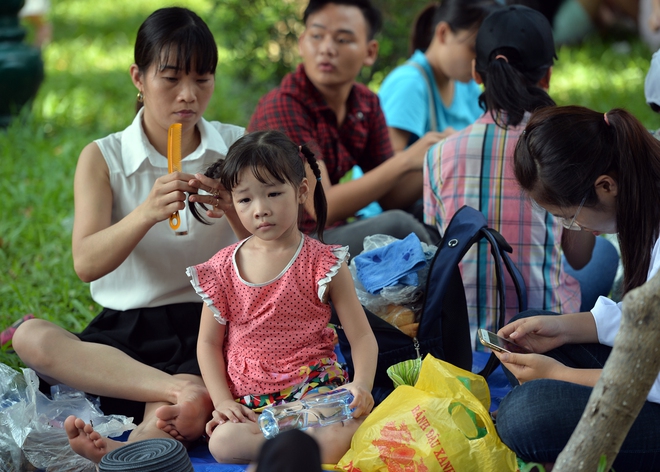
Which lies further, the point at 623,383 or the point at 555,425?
the point at 555,425

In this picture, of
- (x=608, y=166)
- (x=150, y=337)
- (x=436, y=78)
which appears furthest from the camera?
(x=436, y=78)

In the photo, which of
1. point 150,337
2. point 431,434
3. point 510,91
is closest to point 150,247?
point 150,337

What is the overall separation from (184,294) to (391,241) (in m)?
0.77

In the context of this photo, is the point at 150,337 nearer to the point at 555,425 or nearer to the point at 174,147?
the point at 174,147

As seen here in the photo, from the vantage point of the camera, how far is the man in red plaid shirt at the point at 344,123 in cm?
316

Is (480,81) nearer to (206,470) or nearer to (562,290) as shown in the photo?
(562,290)

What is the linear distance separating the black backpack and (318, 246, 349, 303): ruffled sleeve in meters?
0.26

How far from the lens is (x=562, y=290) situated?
9.36 ft

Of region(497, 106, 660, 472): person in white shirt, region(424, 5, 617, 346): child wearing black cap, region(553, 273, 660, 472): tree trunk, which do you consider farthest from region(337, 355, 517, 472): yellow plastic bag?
region(424, 5, 617, 346): child wearing black cap

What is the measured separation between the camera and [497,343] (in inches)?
85.0

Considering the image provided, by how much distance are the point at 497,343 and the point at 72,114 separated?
483cm

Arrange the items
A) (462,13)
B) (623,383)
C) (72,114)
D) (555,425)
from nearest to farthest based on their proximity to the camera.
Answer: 1. (623,383)
2. (555,425)
3. (462,13)
4. (72,114)

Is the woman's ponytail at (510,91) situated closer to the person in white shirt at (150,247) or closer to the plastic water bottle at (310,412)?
the person in white shirt at (150,247)

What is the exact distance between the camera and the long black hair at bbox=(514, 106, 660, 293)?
6.51 feet
